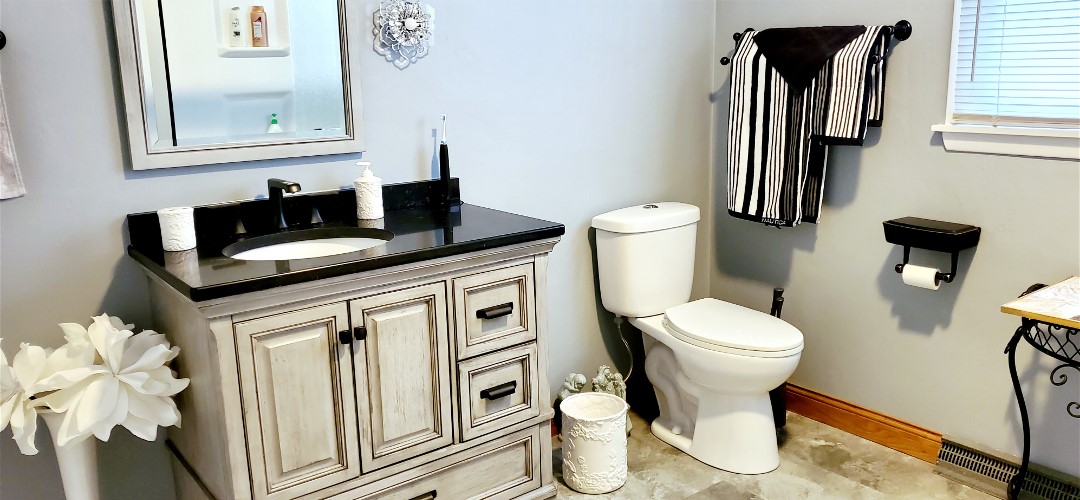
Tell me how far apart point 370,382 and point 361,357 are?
0.23 ft

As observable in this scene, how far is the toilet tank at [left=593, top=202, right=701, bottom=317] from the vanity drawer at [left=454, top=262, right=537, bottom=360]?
0.64 meters

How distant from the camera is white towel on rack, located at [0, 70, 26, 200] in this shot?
174 centimetres

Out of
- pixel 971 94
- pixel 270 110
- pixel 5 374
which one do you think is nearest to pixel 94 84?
pixel 270 110

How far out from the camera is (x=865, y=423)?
9.10 ft

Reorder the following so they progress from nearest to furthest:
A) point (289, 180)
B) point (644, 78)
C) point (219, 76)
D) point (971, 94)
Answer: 1. point (219, 76)
2. point (289, 180)
3. point (971, 94)
4. point (644, 78)

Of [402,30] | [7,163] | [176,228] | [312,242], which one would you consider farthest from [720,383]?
[7,163]

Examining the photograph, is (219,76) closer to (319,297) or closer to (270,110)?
(270,110)

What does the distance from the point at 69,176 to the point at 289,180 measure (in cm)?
52

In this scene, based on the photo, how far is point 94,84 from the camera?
1869mm

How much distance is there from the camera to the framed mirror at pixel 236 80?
6.27 ft

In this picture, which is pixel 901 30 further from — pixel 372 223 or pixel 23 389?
pixel 23 389

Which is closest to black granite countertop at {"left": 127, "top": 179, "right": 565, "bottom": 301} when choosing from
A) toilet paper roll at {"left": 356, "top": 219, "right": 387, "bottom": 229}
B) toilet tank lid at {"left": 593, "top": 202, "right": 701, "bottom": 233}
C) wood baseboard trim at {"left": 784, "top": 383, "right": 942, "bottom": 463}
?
toilet paper roll at {"left": 356, "top": 219, "right": 387, "bottom": 229}

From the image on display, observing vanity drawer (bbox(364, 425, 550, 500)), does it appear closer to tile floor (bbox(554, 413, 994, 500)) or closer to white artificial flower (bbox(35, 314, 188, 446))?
tile floor (bbox(554, 413, 994, 500))

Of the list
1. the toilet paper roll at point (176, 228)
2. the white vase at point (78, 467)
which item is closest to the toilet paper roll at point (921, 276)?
the toilet paper roll at point (176, 228)
